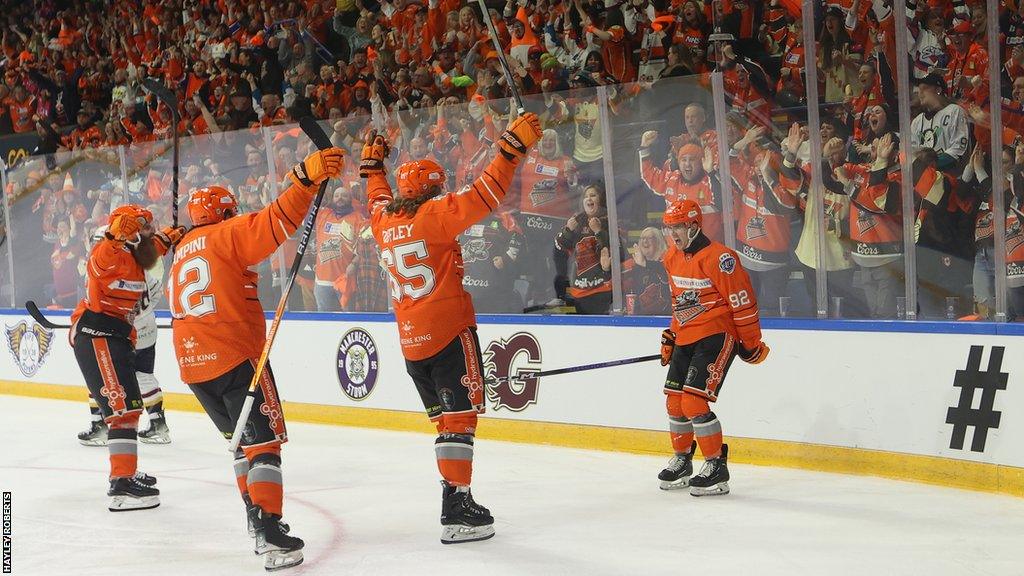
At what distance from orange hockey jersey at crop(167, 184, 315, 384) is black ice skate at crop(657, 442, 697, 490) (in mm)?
2280

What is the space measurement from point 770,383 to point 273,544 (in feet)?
9.88

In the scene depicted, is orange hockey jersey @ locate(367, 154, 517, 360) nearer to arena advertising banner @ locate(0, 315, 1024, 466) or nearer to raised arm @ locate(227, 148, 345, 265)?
raised arm @ locate(227, 148, 345, 265)

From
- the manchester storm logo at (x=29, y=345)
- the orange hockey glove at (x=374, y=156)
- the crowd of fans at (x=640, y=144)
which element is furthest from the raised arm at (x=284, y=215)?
the manchester storm logo at (x=29, y=345)

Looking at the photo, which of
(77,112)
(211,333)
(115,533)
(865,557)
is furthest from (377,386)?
(77,112)

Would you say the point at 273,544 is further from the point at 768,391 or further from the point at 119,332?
the point at 768,391

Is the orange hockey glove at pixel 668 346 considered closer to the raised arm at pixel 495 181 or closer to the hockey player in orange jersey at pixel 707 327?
the hockey player in orange jersey at pixel 707 327

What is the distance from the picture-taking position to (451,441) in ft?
15.6

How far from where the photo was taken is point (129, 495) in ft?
18.9

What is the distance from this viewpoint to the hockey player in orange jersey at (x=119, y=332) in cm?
586

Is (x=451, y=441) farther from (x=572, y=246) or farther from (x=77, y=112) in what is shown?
(x=77, y=112)

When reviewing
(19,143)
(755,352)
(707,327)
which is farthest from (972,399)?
(19,143)

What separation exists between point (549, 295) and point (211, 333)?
122 inches

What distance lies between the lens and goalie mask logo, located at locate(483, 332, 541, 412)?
285 inches

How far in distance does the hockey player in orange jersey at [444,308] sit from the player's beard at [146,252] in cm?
184
